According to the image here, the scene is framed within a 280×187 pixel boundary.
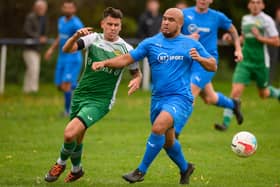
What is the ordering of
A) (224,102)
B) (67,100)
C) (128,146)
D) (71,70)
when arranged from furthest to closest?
(71,70) < (67,100) < (224,102) < (128,146)

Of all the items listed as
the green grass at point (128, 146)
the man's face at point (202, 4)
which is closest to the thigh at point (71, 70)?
the green grass at point (128, 146)

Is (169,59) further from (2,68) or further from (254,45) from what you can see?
(2,68)

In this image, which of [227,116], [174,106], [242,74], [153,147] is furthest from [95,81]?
[242,74]

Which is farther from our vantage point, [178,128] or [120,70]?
[178,128]

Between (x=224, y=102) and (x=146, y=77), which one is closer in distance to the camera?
(x=224, y=102)

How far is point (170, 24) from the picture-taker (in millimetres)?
10688

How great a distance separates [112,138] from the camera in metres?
15.6

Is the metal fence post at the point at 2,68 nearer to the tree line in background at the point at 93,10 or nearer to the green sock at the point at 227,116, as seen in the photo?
the tree line in background at the point at 93,10

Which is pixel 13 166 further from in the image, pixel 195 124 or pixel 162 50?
pixel 195 124

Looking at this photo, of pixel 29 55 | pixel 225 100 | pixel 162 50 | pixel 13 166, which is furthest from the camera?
pixel 29 55

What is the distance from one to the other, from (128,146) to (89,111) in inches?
150

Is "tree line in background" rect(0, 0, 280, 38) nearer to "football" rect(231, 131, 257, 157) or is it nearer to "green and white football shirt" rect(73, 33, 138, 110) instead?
"green and white football shirt" rect(73, 33, 138, 110)

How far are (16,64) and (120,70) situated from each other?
15949 mm

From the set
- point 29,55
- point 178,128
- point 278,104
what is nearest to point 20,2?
point 29,55
